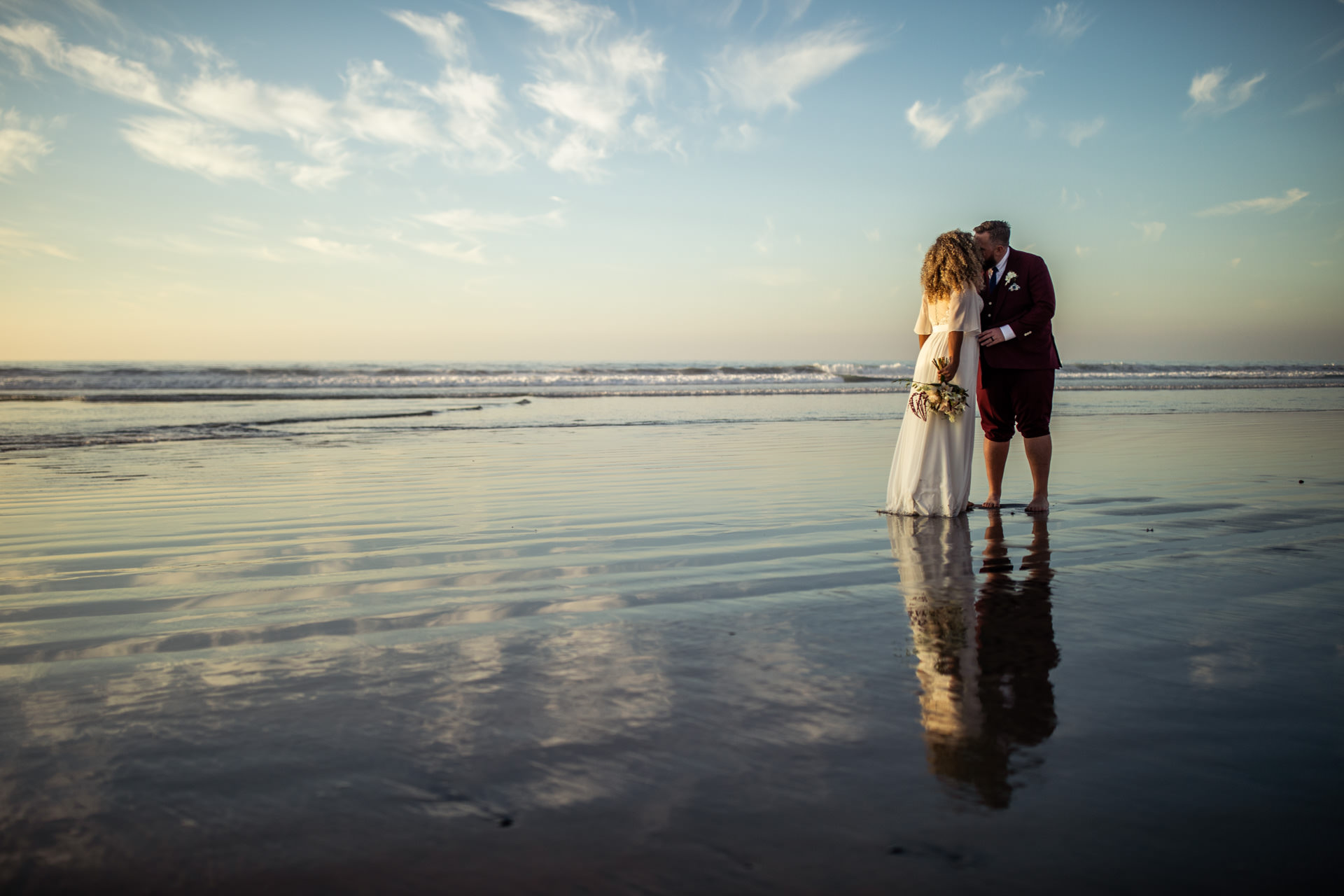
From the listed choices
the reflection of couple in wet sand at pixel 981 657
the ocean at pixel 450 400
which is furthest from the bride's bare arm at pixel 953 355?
the ocean at pixel 450 400

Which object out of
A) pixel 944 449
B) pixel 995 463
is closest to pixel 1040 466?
pixel 995 463

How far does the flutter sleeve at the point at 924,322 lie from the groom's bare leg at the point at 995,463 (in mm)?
989

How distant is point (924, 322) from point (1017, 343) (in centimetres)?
68

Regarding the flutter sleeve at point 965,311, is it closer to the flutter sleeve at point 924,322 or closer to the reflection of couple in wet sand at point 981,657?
the flutter sleeve at point 924,322

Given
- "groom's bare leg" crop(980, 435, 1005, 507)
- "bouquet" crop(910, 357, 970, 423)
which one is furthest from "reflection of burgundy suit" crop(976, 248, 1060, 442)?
"bouquet" crop(910, 357, 970, 423)

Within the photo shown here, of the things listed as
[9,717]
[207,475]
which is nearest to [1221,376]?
[207,475]

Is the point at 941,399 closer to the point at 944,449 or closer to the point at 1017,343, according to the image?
the point at 944,449

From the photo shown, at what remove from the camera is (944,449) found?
211 inches

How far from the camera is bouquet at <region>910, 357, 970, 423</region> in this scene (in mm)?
5297

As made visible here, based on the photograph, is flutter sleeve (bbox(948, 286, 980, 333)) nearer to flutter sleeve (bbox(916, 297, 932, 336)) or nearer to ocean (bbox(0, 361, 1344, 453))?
flutter sleeve (bbox(916, 297, 932, 336))

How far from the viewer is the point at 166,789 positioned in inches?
66.6

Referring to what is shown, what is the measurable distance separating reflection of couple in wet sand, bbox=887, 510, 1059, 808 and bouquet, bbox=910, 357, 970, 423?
4.25 feet

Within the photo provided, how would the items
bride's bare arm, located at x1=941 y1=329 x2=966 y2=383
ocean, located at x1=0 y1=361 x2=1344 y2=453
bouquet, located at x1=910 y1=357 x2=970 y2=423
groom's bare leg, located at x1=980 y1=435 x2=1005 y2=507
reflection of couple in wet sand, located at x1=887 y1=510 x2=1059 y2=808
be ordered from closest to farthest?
reflection of couple in wet sand, located at x1=887 y1=510 x2=1059 y2=808
bouquet, located at x1=910 y1=357 x2=970 y2=423
bride's bare arm, located at x1=941 y1=329 x2=966 y2=383
groom's bare leg, located at x1=980 y1=435 x2=1005 y2=507
ocean, located at x1=0 y1=361 x2=1344 y2=453

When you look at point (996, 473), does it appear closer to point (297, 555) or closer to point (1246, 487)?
point (1246, 487)
